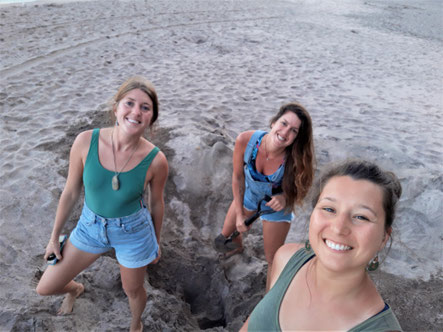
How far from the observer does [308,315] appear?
1.42m

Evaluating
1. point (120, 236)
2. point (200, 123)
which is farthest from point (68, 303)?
point (200, 123)

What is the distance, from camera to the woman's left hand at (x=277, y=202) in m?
2.56

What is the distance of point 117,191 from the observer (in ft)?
6.77

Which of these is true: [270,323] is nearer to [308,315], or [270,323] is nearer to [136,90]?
[308,315]

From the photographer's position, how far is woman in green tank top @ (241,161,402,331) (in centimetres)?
129

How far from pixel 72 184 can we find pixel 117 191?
0.33 m

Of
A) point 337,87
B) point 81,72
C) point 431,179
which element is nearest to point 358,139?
point 431,179

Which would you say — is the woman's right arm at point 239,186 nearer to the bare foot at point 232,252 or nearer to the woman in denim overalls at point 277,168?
the woman in denim overalls at point 277,168

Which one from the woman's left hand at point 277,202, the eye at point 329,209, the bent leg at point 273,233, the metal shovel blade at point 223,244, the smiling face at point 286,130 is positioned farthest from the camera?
the metal shovel blade at point 223,244

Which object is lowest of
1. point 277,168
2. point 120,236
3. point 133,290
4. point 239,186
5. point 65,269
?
point 133,290

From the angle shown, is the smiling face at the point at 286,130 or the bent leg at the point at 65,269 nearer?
the bent leg at the point at 65,269

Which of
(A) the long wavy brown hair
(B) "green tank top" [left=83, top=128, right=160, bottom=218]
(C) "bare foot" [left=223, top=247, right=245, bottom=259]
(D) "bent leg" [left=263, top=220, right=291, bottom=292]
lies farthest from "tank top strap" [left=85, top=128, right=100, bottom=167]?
(C) "bare foot" [left=223, top=247, right=245, bottom=259]

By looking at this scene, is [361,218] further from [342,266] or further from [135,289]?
[135,289]

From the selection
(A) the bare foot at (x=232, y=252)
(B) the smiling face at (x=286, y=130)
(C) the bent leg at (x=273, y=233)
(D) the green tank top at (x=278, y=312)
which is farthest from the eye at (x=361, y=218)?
(A) the bare foot at (x=232, y=252)
